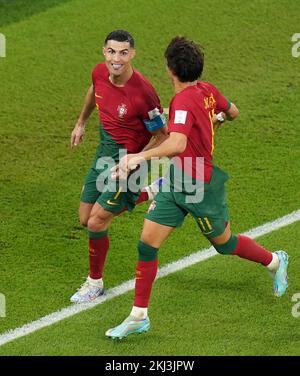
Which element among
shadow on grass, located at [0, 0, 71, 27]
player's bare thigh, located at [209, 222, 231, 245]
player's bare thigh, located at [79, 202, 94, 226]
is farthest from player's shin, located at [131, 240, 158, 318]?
shadow on grass, located at [0, 0, 71, 27]

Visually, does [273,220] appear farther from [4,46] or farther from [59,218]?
[4,46]

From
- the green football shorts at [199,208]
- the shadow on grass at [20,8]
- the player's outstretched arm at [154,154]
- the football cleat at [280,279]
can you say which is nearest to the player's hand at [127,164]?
the player's outstretched arm at [154,154]

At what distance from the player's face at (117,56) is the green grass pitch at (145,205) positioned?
1.58 meters

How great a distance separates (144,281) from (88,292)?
2.42 ft

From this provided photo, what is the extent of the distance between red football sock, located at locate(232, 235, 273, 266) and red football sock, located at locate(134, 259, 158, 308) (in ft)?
2.05

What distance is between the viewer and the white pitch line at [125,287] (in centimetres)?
730

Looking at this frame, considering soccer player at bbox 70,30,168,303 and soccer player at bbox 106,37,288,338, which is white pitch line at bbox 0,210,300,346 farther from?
soccer player at bbox 106,37,288,338

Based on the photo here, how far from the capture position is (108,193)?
752 cm

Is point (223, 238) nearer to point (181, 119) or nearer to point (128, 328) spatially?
point (128, 328)

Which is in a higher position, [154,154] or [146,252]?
[154,154]

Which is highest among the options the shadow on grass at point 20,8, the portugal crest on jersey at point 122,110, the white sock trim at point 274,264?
the shadow on grass at point 20,8

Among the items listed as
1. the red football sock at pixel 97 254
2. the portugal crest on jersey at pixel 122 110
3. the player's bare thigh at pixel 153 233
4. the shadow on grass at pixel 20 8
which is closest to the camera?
the player's bare thigh at pixel 153 233

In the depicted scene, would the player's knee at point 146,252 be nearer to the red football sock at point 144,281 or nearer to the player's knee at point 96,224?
the red football sock at point 144,281

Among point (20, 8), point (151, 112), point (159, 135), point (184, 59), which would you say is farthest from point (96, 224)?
point (20, 8)
